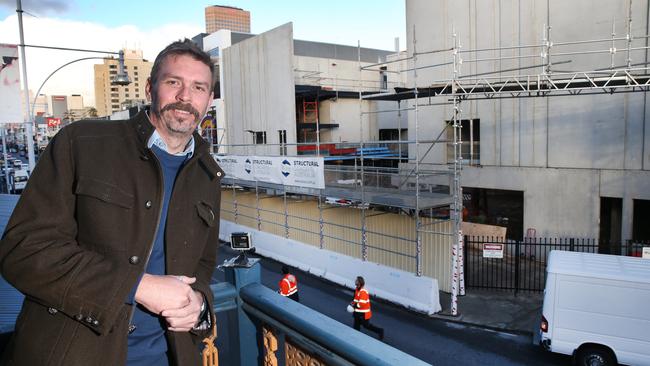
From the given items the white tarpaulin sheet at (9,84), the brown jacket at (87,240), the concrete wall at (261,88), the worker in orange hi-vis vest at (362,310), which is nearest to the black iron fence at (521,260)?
the worker in orange hi-vis vest at (362,310)

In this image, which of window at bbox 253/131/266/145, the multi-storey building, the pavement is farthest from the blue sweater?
the multi-storey building

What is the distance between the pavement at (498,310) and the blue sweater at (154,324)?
1196cm

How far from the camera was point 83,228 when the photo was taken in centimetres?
163

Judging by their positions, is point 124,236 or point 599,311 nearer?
point 124,236

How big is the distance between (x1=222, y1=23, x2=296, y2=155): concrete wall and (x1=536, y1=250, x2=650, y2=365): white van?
18.0 meters

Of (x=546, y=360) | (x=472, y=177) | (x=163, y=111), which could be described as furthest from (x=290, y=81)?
(x=163, y=111)

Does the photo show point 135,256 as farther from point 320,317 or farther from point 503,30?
point 503,30

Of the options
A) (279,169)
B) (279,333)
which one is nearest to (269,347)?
(279,333)

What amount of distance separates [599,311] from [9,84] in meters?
16.1

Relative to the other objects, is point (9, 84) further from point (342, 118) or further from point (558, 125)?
point (342, 118)

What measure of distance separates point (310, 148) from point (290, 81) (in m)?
6.33

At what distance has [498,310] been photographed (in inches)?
554

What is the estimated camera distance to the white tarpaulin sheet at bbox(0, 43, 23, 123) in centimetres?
1377

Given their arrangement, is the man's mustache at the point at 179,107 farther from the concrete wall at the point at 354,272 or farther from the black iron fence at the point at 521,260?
the black iron fence at the point at 521,260
